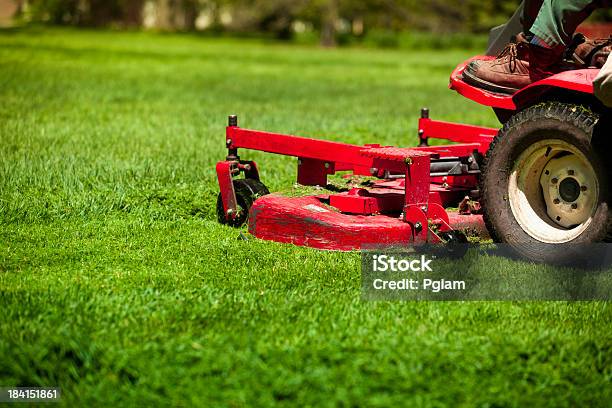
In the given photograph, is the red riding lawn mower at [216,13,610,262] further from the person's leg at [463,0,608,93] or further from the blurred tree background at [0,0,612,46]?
the blurred tree background at [0,0,612,46]

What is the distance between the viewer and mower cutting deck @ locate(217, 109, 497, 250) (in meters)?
6.01

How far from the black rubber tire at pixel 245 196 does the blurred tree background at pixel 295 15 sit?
4823 centimetres

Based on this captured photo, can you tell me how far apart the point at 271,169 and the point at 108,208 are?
224 cm

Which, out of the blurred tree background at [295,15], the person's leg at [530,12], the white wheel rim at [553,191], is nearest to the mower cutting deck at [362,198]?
the white wheel rim at [553,191]

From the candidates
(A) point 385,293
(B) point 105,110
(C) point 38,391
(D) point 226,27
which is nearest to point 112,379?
(C) point 38,391

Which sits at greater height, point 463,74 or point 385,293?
point 463,74

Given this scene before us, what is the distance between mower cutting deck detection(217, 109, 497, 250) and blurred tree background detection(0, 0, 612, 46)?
4823 cm

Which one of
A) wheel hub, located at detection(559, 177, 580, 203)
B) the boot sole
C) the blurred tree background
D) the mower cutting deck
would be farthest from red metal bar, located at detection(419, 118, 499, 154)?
the blurred tree background

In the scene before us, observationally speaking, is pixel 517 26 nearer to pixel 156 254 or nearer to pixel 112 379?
pixel 156 254

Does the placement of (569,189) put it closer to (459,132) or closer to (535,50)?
(535,50)

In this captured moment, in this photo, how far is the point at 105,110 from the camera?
49.1 feet

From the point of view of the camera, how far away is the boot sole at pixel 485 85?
20.2 ft

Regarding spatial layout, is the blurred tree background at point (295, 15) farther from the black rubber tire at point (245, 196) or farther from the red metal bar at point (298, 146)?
the black rubber tire at point (245, 196)

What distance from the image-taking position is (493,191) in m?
5.98
